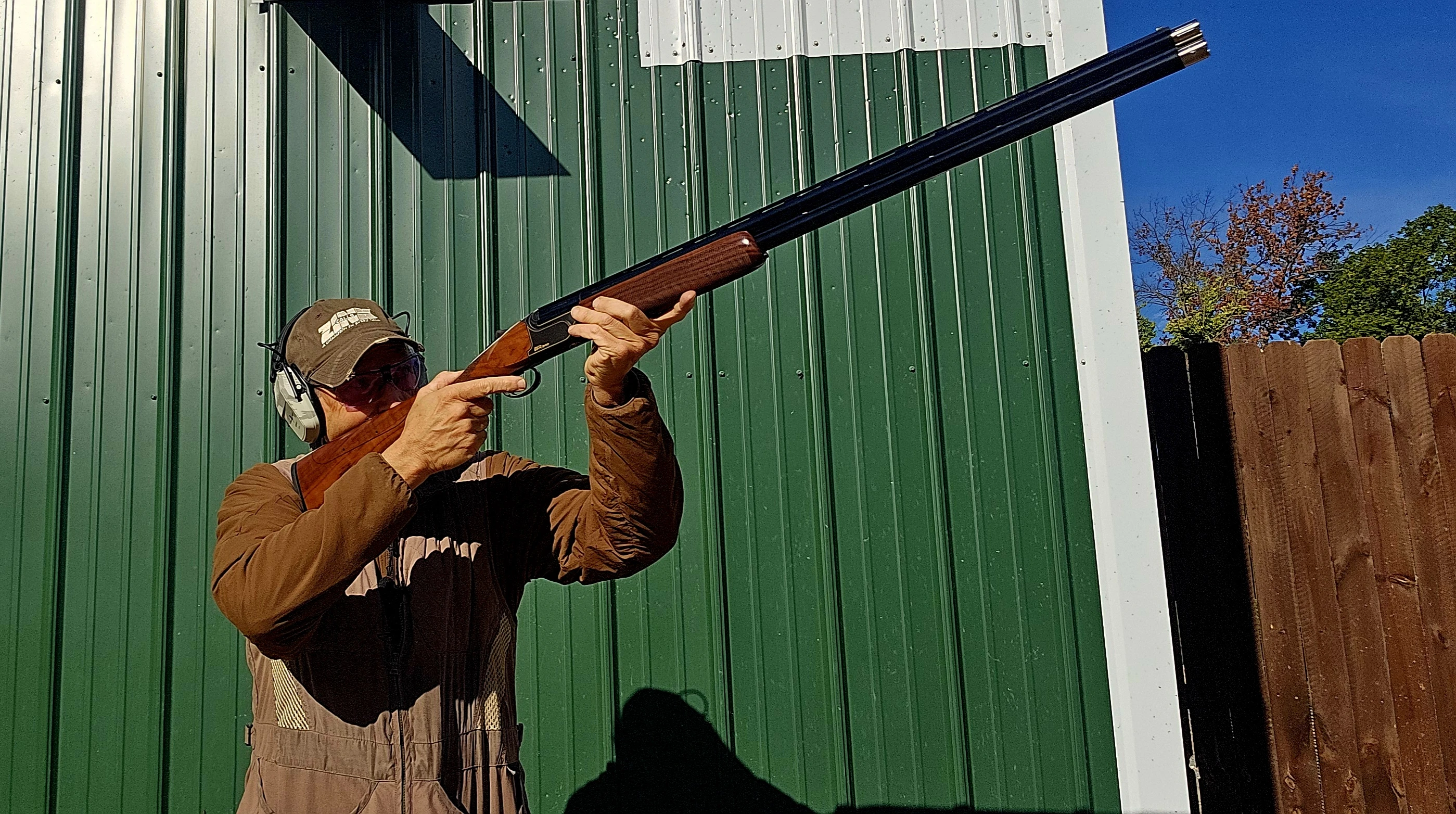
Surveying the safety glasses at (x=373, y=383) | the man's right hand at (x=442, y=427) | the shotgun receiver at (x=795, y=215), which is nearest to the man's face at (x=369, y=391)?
the safety glasses at (x=373, y=383)

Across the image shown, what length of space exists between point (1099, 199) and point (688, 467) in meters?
1.85

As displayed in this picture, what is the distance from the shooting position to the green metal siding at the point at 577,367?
3.62m

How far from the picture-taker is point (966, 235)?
12.9 ft

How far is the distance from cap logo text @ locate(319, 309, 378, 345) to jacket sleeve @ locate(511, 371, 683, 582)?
1.65 feet

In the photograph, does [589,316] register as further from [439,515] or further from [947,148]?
[947,148]

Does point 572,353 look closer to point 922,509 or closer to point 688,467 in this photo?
point 688,467

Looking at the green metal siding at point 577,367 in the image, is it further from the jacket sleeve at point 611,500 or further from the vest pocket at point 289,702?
the vest pocket at point 289,702

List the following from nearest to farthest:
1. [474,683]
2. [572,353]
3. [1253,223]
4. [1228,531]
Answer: [474,683] → [572,353] → [1228,531] → [1253,223]

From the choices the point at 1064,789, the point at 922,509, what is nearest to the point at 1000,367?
the point at 922,509

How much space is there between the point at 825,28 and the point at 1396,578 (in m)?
3.13

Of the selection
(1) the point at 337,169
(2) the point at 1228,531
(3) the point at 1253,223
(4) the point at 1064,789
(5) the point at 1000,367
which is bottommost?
(4) the point at 1064,789

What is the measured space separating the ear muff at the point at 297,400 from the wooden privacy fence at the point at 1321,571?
338 centimetres

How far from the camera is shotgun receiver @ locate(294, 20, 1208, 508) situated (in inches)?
86.1

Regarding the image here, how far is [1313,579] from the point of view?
4074mm
